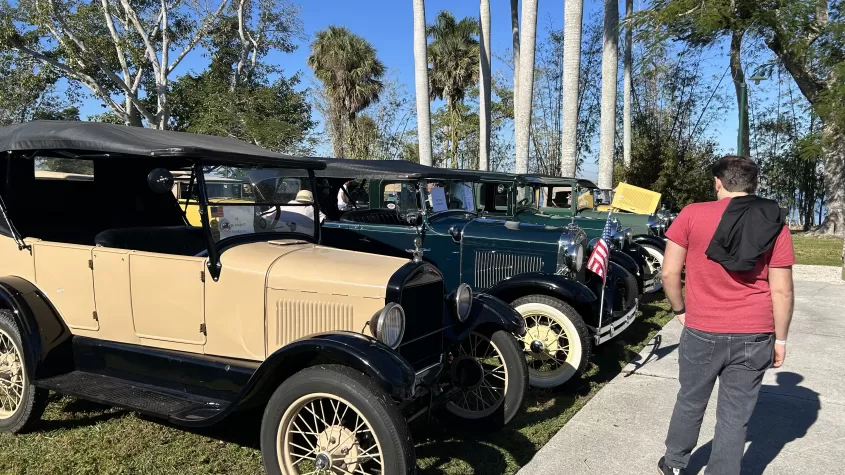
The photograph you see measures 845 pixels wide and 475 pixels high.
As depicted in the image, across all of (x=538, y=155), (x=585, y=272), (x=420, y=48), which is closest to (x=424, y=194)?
(x=585, y=272)

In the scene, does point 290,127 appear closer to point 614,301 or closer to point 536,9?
point 536,9

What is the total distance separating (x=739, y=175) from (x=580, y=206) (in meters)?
6.83

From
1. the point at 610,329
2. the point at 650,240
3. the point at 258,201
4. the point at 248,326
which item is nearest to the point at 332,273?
the point at 248,326

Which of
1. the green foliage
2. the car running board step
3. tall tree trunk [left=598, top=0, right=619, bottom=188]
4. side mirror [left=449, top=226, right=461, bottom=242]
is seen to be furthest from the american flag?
the green foliage

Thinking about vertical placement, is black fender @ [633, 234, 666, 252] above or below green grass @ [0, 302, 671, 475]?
above

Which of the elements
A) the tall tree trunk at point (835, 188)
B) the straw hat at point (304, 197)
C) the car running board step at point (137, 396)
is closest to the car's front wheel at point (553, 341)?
the straw hat at point (304, 197)

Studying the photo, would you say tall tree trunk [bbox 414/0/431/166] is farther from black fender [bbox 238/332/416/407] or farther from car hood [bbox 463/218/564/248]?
black fender [bbox 238/332/416/407]

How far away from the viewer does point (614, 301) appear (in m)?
5.88

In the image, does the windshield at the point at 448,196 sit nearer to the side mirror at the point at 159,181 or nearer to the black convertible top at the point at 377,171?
the black convertible top at the point at 377,171

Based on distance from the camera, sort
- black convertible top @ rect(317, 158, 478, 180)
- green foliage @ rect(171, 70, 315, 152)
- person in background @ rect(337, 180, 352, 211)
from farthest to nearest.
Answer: green foliage @ rect(171, 70, 315, 152)
person in background @ rect(337, 180, 352, 211)
black convertible top @ rect(317, 158, 478, 180)

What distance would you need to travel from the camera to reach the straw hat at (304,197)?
4266mm

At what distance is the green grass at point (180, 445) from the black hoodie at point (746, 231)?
5.47ft

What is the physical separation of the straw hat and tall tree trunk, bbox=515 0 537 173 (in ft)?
29.8

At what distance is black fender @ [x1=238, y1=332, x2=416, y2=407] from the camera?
8.63ft
